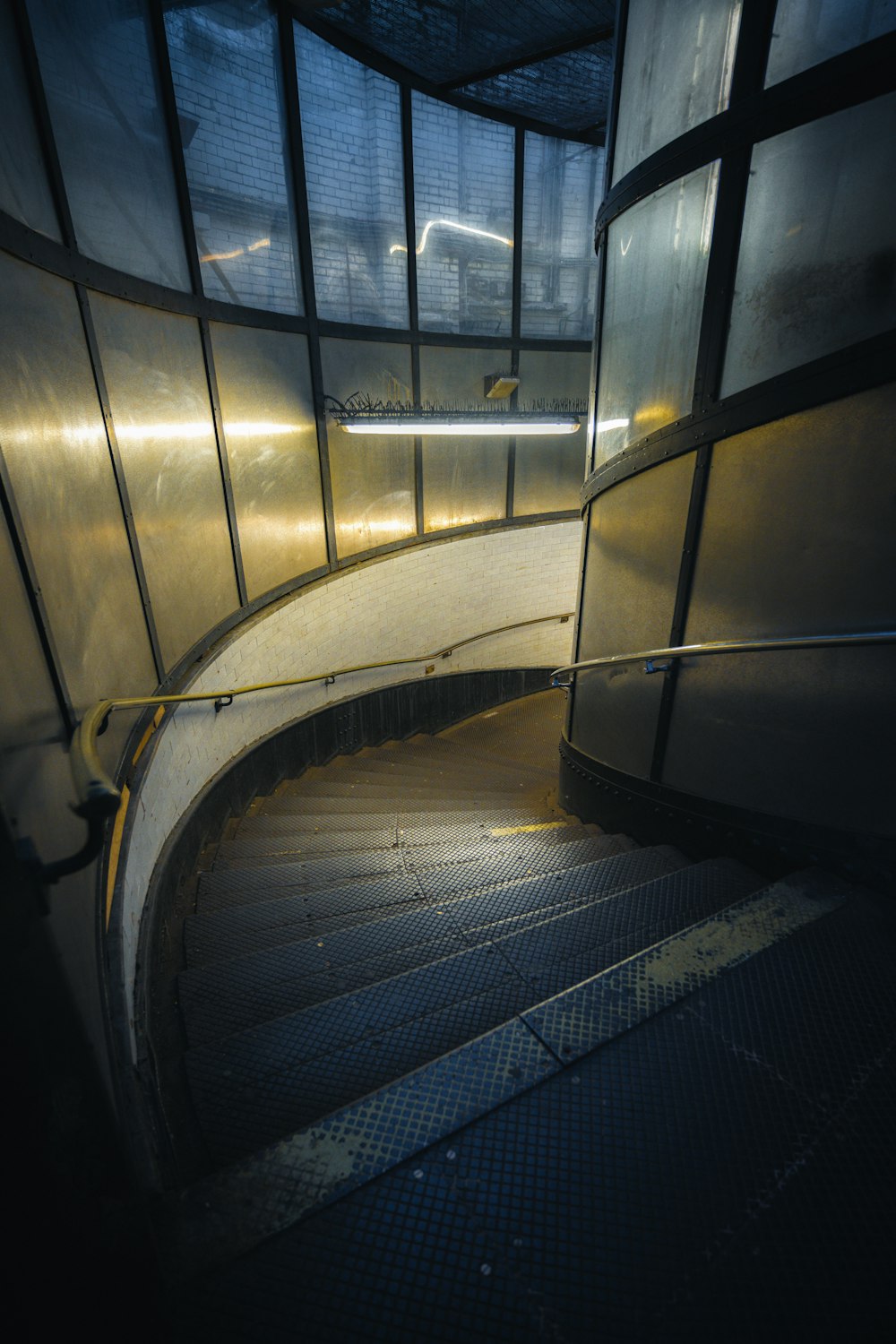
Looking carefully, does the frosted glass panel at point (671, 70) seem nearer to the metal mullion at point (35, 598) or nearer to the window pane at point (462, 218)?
the metal mullion at point (35, 598)

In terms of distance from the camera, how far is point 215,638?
4305 mm

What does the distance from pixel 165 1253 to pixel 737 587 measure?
9.12 feet

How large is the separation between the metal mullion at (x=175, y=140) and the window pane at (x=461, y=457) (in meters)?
2.65

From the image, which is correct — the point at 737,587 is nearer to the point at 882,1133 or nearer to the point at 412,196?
the point at 882,1133

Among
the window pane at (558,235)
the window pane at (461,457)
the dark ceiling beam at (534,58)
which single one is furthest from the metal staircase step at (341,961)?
the dark ceiling beam at (534,58)

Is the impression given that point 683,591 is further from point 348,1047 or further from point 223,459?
point 223,459

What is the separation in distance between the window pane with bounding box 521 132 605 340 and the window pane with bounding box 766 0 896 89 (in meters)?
4.49

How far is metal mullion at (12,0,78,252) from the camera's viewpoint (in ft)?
8.14

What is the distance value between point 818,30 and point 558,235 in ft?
17.0

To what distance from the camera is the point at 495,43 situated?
4.95 meters

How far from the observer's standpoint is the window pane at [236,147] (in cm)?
388

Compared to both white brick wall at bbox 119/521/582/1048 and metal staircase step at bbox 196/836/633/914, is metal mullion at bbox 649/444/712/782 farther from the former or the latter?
white brick wall at bbox 119/521/582/1048

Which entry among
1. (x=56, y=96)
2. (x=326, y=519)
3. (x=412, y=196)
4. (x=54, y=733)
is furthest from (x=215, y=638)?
(x=412, y=196)

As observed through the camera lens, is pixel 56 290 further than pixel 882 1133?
Yes
